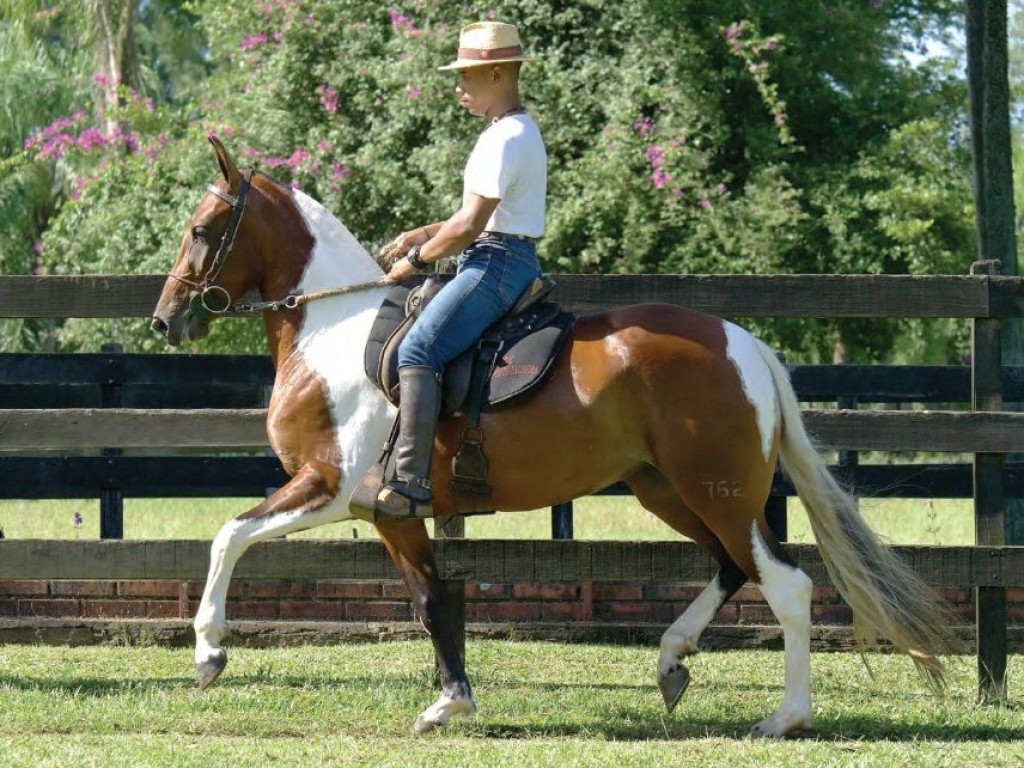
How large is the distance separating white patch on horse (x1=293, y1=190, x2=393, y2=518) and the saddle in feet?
0.32

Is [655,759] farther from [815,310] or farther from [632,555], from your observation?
[815,310]

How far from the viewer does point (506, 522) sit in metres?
13.8

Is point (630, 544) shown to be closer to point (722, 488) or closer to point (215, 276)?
point (722, 488)

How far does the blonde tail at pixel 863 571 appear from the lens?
629 cm

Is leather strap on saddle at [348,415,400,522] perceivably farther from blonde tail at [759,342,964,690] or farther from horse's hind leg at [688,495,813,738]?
blonde tail at [759,342,964,690]

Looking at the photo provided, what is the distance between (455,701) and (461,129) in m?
10.3

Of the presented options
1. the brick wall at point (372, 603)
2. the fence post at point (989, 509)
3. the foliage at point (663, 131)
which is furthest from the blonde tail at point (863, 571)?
the foliage at point (663, 131)

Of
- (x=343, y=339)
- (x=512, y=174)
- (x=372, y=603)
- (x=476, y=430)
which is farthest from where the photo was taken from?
(x=372, y=603)

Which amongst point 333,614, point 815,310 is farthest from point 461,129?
point 815,310

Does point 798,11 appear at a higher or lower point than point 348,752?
higher

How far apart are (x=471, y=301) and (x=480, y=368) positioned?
0.27m

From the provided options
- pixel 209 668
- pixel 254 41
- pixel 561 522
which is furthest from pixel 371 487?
pixel 254 41

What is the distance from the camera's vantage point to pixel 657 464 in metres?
6.07

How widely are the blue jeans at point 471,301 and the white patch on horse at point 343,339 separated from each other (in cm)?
35
